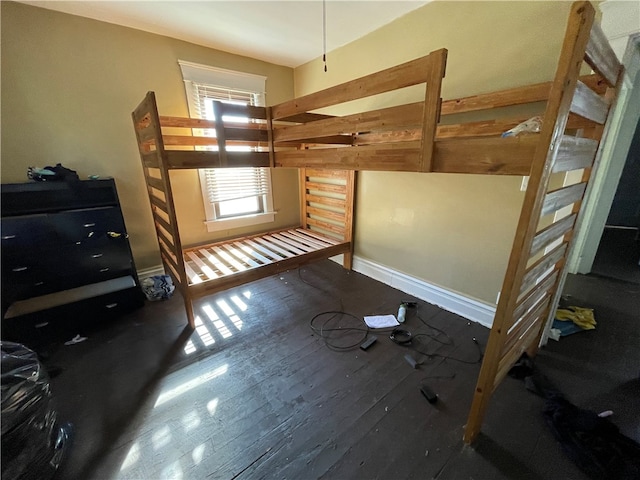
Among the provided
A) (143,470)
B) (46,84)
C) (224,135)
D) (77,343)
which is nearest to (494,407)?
(143,470)

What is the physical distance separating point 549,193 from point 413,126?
0.73 meters

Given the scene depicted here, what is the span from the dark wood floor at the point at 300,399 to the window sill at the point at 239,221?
112 cm

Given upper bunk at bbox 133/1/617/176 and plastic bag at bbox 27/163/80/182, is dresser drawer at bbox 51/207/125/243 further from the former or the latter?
upper bunk at bbox 133/1/617/176

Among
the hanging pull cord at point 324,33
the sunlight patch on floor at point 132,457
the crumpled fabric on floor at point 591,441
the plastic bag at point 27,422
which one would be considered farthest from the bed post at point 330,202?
the plastic bag at point 27,422

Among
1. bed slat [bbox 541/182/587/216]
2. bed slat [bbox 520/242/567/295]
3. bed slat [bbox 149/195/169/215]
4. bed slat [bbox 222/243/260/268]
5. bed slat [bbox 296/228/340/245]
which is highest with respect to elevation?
bed slat [bbox 541/182/587/216]

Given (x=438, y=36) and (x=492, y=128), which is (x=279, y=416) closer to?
(x=492, y=128)

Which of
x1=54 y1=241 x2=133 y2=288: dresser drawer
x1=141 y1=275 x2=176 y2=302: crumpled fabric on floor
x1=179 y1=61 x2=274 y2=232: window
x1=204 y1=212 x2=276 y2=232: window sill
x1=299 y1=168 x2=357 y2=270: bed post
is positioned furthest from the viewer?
x1=204 y1=212 x2=276 y2=232: window sill

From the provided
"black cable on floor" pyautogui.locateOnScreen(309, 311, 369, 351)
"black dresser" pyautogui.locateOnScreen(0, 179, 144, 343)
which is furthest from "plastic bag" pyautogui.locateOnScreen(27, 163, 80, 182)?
"black cable on floor" pyautogui.locateOnScreen(309, 311, 369, 351)

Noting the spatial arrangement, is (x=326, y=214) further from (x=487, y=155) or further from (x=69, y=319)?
(x=69, y=319)

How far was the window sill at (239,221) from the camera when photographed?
306 centimetres

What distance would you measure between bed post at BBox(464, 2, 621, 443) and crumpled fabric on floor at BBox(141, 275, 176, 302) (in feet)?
8.77

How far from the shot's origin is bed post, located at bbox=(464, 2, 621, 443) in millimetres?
789

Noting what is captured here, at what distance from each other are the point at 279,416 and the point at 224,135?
1912 millimetres

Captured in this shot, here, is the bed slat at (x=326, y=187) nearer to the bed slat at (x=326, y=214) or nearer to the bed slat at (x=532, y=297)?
the bed slat at (x=326, y=214)
